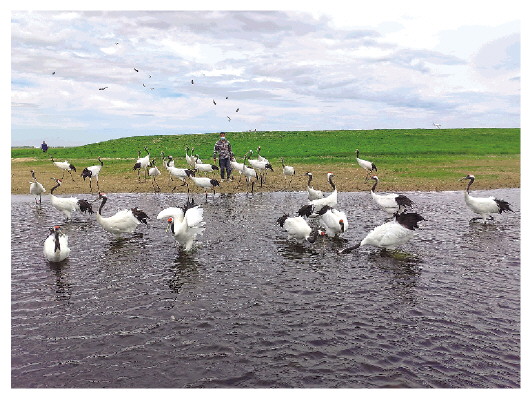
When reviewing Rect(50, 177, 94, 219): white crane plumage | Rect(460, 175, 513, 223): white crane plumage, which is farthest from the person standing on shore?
Rect(460, 175, 513, 223): white crane plumage

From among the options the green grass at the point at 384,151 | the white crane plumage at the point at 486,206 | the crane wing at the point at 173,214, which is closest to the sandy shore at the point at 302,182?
the green grass at the point at 384,151

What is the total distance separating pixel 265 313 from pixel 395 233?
5863mm

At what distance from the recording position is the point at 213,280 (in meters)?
10.8

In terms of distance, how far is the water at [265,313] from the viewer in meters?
6.79

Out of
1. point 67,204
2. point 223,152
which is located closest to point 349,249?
point 67,204

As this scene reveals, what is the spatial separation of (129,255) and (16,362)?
595 cm

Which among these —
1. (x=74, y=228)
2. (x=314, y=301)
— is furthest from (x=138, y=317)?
(x=74, y=228)

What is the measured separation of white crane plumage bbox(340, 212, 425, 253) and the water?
42cm

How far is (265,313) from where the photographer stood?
29.0 ft

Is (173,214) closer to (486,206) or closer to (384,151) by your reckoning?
(486,206)

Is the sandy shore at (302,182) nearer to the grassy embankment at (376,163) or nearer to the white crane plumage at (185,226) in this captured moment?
the grassy embankment at (376,163)

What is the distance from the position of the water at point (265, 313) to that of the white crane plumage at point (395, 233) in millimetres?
417

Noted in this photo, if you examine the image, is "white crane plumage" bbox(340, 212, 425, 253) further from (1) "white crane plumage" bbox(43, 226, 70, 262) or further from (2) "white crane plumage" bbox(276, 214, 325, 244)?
(1) "white crane plumage" bbox(43, 226, 70, 262)

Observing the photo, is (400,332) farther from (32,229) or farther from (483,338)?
(32,229)
